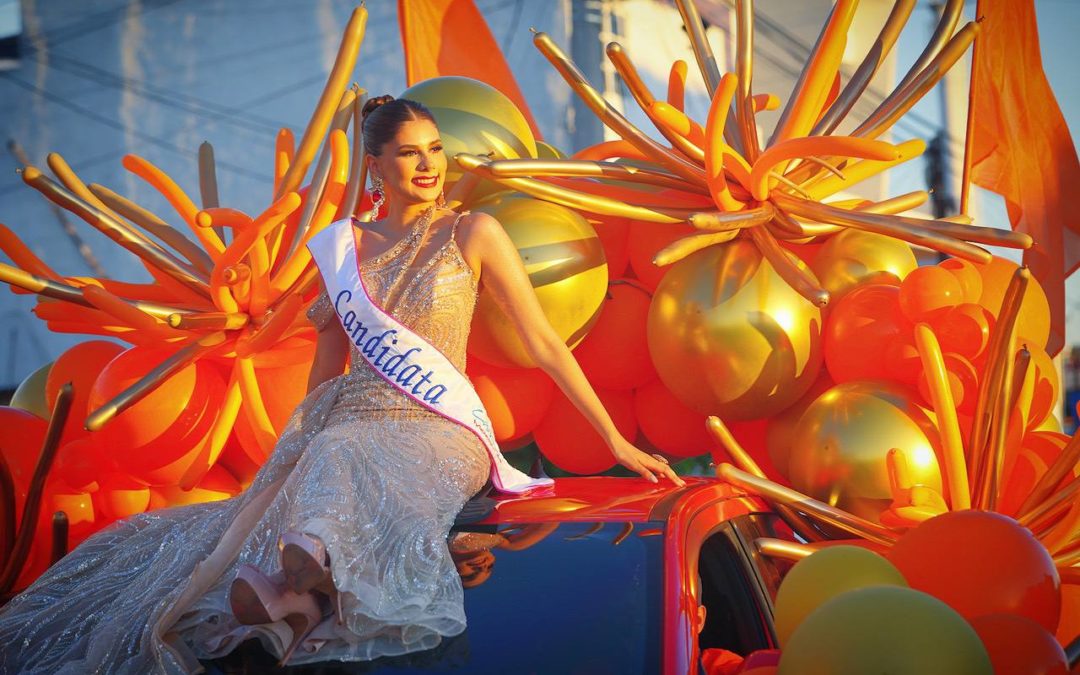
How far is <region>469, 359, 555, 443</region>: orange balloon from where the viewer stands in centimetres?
321

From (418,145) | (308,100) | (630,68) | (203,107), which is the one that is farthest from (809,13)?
(418,145)

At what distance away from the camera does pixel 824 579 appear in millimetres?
1834

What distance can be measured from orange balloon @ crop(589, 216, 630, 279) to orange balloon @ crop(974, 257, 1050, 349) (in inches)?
40.6

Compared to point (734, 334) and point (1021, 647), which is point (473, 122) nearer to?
point (734, 334)

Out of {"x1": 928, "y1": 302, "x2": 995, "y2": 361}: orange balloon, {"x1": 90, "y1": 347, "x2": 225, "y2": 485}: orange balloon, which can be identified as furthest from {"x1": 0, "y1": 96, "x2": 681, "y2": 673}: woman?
{"x1": 928, "y1": 302, "x2": 995, "y2": 361}: orange balloon

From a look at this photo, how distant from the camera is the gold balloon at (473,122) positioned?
10.5ft

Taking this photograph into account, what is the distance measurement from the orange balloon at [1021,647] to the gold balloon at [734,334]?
4.12 feet

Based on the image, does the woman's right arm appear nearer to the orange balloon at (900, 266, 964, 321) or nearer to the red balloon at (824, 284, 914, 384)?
the red balloon at (824, 284, 914, 384)

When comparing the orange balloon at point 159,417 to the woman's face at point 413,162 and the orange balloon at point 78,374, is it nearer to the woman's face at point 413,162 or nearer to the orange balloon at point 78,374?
the orange balloon at point 78,374

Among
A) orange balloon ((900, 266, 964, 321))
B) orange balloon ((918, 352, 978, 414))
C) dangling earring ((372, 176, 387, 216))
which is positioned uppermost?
dangling earring ((372, 176, 387, 216))

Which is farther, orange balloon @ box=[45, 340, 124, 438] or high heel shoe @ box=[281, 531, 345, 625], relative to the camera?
orange balloon @ box=[45, 340, 124, 438]

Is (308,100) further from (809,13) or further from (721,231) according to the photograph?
(721,231)

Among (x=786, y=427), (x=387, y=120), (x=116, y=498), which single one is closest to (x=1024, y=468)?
(x=786, y=427)

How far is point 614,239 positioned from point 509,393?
60 centimetres
